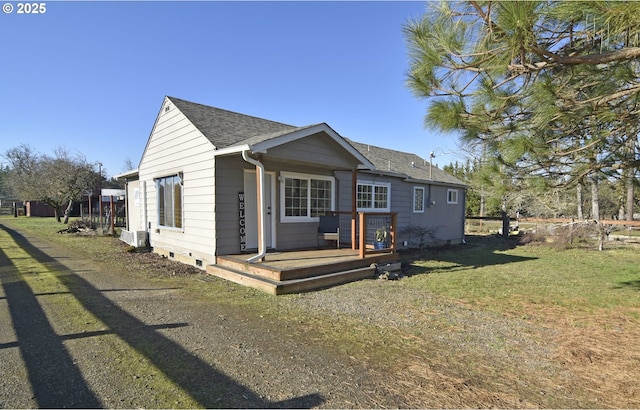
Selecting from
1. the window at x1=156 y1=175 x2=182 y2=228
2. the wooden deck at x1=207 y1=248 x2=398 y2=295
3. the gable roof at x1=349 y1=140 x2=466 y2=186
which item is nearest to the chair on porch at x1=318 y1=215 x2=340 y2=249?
the wooden deck at x1=207 y1=248 x2=398 y2=295

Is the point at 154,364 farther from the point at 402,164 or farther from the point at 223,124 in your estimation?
the point at 402,164

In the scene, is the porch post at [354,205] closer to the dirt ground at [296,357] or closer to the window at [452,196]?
the dirt ground at [296,357]

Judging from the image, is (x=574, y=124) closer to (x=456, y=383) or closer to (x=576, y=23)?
(x=576, y=23)

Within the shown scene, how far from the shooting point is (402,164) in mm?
14719

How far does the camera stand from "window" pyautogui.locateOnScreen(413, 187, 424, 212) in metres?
13.6

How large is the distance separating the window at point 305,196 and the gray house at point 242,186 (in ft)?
0.09

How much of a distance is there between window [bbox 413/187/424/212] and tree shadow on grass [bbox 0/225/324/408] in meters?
11.2

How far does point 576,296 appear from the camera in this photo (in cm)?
607

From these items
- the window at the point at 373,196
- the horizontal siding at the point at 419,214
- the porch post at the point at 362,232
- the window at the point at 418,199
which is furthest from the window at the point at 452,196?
the porch post at the point at 362,232

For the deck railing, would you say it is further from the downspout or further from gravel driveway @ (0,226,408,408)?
gravel driveway @ (0,226,408,408)

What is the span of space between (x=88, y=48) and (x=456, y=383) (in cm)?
1022

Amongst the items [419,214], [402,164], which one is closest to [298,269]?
[419,214]

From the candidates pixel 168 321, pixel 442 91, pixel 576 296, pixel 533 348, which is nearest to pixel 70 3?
pixel 168 321

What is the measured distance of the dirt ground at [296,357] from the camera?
263 cm
